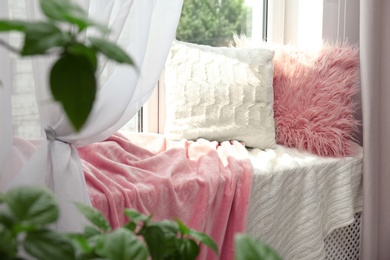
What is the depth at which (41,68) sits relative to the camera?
1.55m

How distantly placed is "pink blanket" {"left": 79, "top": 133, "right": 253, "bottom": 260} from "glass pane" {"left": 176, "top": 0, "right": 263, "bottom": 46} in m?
0.62

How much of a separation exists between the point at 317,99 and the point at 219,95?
34cm

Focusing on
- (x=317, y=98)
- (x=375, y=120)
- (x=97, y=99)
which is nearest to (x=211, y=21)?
(x=317, y=98)

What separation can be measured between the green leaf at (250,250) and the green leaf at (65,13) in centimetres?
19

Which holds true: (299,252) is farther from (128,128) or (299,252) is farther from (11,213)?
(11,213)

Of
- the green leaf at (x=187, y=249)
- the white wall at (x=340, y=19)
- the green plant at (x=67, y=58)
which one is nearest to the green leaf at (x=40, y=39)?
the green plant at (x=67, y=58)

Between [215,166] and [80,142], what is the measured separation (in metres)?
0.46

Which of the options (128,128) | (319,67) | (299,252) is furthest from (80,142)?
(319,67)

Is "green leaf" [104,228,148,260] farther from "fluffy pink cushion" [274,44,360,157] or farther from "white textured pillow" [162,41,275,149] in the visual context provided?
"fluffy pink cushion" [274,44,360,157]

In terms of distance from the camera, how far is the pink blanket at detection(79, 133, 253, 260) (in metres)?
1.67

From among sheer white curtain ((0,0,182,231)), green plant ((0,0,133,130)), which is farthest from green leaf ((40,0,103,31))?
sheer white curtain ((0,0,182,231))

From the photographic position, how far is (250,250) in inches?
20.6

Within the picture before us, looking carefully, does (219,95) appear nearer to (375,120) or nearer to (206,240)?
(375,120)

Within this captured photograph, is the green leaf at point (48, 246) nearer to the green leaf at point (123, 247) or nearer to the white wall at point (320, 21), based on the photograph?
→ the green leaf at point (123, 247)
